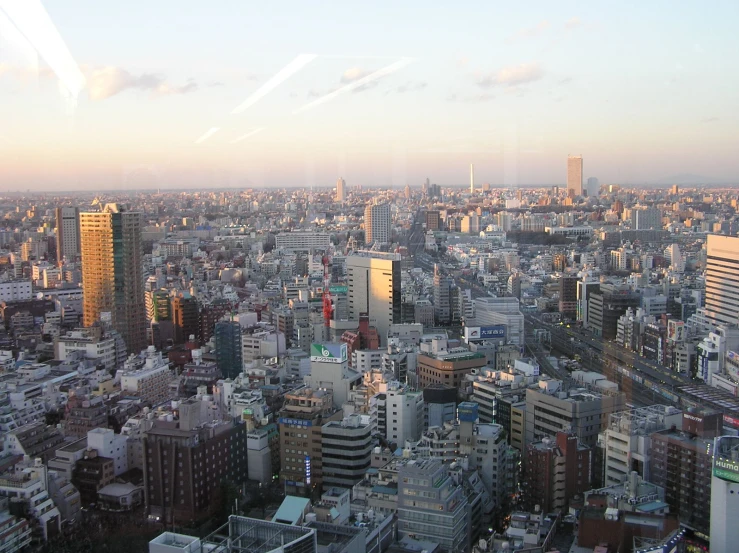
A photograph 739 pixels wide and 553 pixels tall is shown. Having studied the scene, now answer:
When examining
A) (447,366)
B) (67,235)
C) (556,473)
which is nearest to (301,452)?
(556,473)

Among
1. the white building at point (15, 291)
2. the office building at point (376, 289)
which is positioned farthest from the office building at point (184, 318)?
the white building at point (15, 291)

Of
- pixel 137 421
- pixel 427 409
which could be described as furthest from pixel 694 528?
pixel 137 421

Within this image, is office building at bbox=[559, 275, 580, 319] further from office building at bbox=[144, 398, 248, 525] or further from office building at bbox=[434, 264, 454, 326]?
office building at bbox=[144, 398, 248, 525]

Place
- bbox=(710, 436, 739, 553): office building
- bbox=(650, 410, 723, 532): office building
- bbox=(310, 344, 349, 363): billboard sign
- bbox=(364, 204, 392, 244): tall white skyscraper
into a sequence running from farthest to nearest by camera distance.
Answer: bbox=(364, 204, 392, 244): tall white skyscraper → bbox=(310, 344, 349, 363): billboard sign → bbox=(650, 410, 723, 532): office building → bbox=(710, 436, 739, 553): office building

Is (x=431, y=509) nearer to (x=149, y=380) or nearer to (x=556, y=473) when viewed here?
(x=556, y=473)

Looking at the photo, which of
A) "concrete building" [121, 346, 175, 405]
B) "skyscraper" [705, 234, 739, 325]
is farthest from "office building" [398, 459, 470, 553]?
"skyscraper" [705, 234, 739, 325]

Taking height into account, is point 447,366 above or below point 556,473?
above
